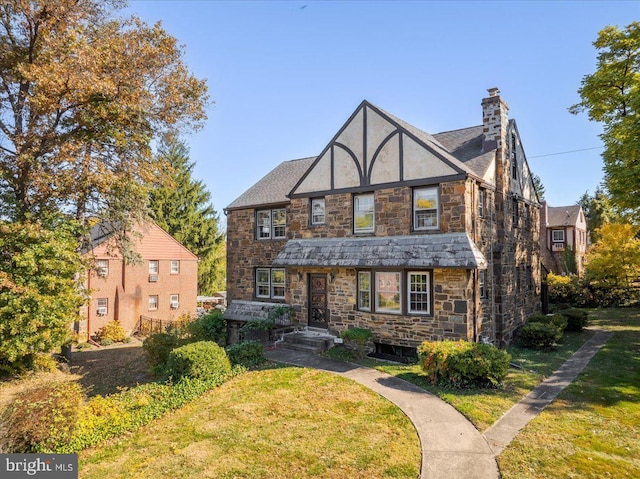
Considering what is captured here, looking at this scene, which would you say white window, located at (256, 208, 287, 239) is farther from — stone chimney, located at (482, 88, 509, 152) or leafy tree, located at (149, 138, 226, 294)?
leafy tree, located at (149, 138, 226, 294)

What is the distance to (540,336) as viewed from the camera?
597 inches

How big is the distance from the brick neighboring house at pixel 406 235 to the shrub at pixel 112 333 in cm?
1148

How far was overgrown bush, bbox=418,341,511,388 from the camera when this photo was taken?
33.2 ft

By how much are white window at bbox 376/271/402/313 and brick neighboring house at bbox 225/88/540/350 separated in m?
0.04

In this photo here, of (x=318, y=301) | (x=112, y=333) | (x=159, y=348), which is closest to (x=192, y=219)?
(x=112, y=333)

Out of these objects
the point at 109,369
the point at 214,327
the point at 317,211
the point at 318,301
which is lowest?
the point at 109,369

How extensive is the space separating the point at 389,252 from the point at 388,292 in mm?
1676

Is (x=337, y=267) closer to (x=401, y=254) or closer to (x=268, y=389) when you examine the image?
(x=401, y=254)

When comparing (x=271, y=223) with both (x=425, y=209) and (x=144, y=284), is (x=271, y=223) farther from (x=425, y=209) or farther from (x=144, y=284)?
(x=144, y=284)

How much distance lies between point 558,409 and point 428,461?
4.48 m

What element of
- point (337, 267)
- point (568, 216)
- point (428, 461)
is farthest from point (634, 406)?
point (568, 216)

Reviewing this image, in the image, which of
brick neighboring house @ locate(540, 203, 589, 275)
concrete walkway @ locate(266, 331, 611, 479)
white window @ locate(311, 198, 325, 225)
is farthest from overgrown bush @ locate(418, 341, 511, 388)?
brick neighboring house @ locate(540, 203, 589, 275)

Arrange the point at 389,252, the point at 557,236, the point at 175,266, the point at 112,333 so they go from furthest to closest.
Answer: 1. the point at 557,236
2. the point at 175,266
3. the point at 112,333
4. the point at 389,252

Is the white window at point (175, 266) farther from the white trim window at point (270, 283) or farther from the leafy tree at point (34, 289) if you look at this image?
the leafy tree at point (34, 289)
